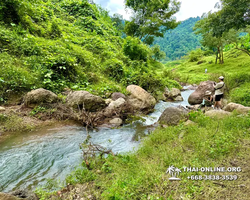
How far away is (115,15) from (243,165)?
165 ft

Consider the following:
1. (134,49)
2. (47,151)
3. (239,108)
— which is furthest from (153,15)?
(47,151)

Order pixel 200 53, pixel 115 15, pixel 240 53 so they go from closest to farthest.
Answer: pixel 240 53 → pixel 115 15 → pixel 200 53

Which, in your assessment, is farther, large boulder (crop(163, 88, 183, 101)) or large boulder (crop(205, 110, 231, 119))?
large boulder (crop(163, 88, 183, 101))

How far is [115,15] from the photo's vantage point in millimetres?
45969

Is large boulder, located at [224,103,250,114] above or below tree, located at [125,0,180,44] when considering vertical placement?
below

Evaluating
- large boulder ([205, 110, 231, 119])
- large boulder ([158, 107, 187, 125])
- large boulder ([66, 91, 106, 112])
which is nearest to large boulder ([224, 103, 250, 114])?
large boulder ([205, 110, 231, 119])

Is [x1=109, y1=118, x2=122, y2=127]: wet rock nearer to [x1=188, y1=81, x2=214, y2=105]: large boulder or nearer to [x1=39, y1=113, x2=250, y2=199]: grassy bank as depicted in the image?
[x1=39, y1=113, x2=250, y2=199]: grassy bank

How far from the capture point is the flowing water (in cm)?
388

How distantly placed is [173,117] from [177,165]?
380 cm

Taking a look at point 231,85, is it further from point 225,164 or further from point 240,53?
point 240,53

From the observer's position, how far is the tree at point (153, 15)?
82.0 feet

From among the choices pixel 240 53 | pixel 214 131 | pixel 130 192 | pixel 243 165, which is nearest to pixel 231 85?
pixel 214 131

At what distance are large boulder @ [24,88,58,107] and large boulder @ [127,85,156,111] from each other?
427 cm

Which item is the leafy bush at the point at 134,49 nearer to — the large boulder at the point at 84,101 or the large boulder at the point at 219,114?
the large boulder at the point at 84,101
